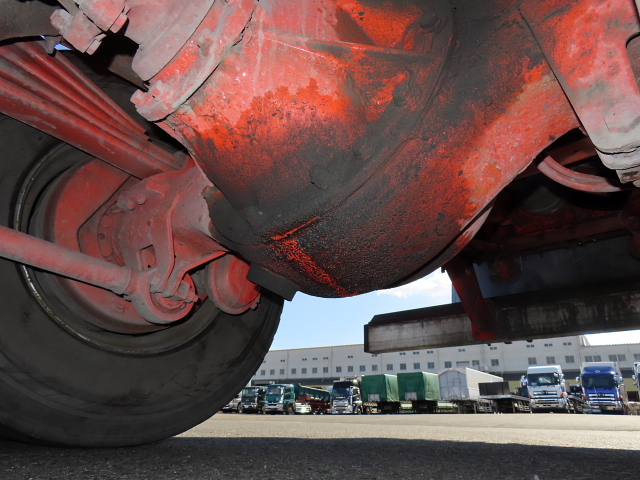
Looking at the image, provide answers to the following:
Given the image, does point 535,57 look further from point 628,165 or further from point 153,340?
point 153,340

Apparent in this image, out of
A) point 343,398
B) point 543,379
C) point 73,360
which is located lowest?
point 73,360

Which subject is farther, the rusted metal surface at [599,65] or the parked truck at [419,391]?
the parked truck at [419,391]

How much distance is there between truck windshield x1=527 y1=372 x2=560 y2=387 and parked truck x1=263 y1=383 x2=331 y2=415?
9.46m

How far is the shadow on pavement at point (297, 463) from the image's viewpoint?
120 cm

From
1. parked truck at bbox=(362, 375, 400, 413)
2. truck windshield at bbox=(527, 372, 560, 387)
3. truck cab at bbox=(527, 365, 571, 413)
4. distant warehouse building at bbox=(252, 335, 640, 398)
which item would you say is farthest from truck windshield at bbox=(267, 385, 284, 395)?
distant warehouse building at bbox=(252, 335, 640, 398)

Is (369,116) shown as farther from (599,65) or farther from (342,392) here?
(342,392)

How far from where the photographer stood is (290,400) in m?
19.6

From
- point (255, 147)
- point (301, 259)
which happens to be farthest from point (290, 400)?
point (255, 147)

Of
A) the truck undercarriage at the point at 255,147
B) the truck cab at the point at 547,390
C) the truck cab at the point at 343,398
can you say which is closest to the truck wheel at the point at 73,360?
the truck undercarriage at the point at 255,147

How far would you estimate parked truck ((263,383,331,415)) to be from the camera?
63.1 feet

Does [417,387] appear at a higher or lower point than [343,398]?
higher

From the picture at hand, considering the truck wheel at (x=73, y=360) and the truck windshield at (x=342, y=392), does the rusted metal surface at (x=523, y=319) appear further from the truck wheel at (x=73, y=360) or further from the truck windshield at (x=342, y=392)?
the truck windshield at (x=342, y=392)

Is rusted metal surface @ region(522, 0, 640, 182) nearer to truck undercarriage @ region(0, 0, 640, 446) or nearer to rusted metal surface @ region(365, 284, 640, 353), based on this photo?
→ truck undercarriage @ region(0, 0, 640, 446)

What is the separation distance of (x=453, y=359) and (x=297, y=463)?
1439 inches
